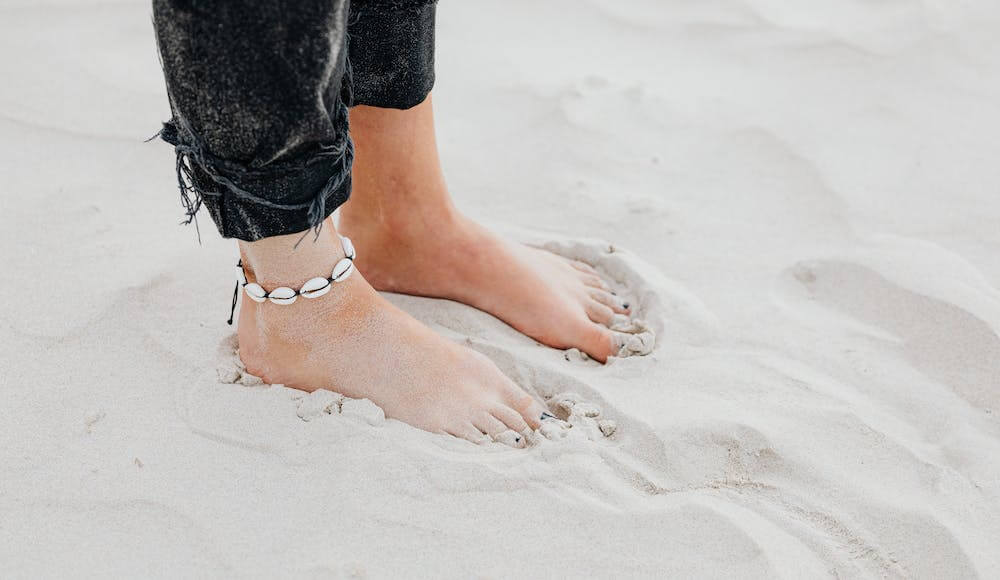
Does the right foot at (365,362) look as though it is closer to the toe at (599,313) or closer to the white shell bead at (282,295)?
the white shell bead at (282,295)

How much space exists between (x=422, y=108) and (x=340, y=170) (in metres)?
0.33

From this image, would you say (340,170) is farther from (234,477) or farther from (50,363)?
(50,363)

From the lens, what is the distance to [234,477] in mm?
977

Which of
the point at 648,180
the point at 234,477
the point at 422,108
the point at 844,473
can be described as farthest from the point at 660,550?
the point at 648,180

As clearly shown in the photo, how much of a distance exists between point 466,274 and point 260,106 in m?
0.58

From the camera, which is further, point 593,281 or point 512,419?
point 593,281

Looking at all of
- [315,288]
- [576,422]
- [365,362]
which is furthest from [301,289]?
[576,422]

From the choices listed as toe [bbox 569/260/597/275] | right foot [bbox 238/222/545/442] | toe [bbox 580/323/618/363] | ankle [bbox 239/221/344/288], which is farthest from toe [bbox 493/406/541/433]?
toe [bbox 569/260/597/275]

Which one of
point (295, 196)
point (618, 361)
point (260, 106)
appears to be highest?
point (260, 106)

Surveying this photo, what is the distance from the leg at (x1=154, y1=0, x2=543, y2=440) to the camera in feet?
2.52

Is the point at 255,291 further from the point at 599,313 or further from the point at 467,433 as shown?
the point at 599,313

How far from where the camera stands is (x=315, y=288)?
1.06 m

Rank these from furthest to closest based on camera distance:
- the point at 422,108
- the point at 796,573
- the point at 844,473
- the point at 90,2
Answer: the point at 90,2, the point at 422,108, the point at 844,473, the point at 796,573

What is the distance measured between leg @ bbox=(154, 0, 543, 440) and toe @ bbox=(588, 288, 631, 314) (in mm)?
282
